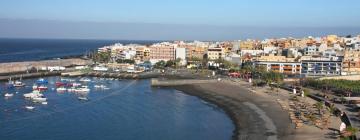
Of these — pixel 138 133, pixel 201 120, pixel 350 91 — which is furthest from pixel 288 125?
pixel 350 91

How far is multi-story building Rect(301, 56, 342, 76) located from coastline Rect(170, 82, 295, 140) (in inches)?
399

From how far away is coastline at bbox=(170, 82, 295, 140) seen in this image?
2242 cm

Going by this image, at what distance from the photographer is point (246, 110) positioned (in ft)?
94.4

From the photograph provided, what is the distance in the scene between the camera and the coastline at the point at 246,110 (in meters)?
22.4

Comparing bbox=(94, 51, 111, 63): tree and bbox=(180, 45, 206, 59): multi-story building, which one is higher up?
bbox=(180, 45, 206, 59): multi-story building

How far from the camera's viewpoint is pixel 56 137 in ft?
73.8

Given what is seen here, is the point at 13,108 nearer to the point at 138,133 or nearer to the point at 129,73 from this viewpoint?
the point at 138,133

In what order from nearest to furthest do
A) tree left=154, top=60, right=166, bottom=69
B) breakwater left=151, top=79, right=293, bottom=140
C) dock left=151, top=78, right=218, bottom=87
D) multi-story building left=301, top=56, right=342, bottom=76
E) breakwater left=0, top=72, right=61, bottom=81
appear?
breakwater left=151, top=79, right=293, bottom=140 → dock left=151, top=78, right=218, bottom=87 → multi-story building left=301, top=56, right=342, bottom=76 → breakwater left=0, top=72, right=61, bottom=81 → tree left=154, top=60, right=166, bottom=69

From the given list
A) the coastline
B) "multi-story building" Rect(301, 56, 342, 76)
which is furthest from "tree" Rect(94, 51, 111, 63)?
"multi-story building" Rect(301, 56, 342, 76)

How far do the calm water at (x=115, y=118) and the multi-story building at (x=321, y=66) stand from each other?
15558mm

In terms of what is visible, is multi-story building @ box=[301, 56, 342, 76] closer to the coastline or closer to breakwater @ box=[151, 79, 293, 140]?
breakwater @ box=[151, 79, 293, 140]

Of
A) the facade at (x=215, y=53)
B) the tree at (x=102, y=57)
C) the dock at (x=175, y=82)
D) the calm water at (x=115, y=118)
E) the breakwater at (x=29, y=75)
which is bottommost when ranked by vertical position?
the calm water at (x=115, y=118)

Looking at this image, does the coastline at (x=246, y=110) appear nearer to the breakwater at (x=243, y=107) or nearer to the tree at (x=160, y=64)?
the breakwater at (x=243, y=107)

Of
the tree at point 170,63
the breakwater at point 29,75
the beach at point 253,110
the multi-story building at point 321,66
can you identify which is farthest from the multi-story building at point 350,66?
the breakwater at point 29,75
